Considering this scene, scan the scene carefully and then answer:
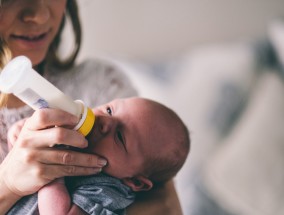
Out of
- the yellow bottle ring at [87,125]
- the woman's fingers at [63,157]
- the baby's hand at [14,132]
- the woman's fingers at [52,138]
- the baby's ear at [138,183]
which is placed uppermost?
the yellow bottle ring at [87,125]

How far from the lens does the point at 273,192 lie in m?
1.51

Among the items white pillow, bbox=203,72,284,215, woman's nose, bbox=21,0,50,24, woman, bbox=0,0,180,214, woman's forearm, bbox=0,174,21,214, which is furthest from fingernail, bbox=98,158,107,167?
white pillow, bbox=203,72,284,215

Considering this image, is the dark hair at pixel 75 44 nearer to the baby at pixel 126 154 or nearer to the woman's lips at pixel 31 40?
the woman's lips at pixel 31 40

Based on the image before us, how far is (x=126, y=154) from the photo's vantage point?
0.64 meters

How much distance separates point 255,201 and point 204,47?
2.30 ft

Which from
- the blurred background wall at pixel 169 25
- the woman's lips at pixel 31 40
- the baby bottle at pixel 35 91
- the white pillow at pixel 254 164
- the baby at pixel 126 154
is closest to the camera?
the baby bottle at pixel 35 91

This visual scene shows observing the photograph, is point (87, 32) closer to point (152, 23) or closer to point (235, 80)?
point (152, 23)

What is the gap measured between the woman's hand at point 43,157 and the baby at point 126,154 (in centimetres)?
2

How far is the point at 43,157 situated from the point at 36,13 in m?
0.24

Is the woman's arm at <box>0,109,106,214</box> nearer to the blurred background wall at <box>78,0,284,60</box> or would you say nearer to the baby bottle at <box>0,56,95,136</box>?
the baby bottle at <box>0,56,95,136</box>

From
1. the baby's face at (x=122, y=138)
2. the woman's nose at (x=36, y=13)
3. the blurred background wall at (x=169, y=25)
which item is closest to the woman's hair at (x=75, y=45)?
the woman's nose at (x=36, y=13)

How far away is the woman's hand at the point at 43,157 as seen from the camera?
56 cm

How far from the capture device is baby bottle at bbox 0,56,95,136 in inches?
19.6

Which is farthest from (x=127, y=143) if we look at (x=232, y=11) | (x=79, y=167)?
(x=232, y=11)
